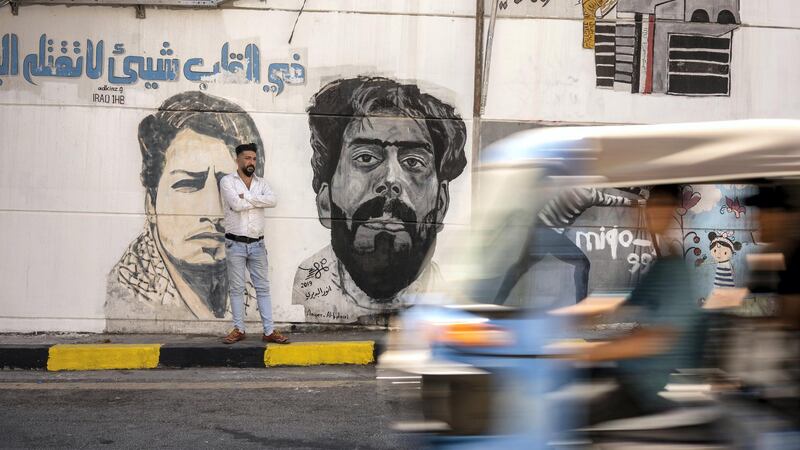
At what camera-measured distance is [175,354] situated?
25.9ft

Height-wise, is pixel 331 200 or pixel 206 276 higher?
pixel 331 200

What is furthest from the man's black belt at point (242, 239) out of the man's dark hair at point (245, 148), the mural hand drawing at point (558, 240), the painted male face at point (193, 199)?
the mural hand drawing at point (558, 240)

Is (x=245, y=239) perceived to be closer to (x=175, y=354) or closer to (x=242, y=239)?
(x=242, y=239)

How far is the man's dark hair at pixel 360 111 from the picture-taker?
8875mm

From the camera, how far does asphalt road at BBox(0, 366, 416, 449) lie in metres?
5.46

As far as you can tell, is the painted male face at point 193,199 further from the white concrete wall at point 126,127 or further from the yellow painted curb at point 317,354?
the yellow painted curb at point 317,354

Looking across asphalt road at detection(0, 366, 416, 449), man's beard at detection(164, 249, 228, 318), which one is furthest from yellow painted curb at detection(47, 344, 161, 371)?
man's beard at detection(164, 249, 228, 318)

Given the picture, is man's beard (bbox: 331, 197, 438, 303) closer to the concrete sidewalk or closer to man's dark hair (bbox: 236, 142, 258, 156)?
the concrete sidewalk

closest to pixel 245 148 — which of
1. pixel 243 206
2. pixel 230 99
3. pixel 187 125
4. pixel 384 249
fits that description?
pixel 243 206

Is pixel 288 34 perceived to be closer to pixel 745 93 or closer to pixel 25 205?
pixel 25 205

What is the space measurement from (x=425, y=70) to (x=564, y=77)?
1349 millimetres

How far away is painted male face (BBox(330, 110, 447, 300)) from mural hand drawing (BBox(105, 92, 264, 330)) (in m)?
0.97
